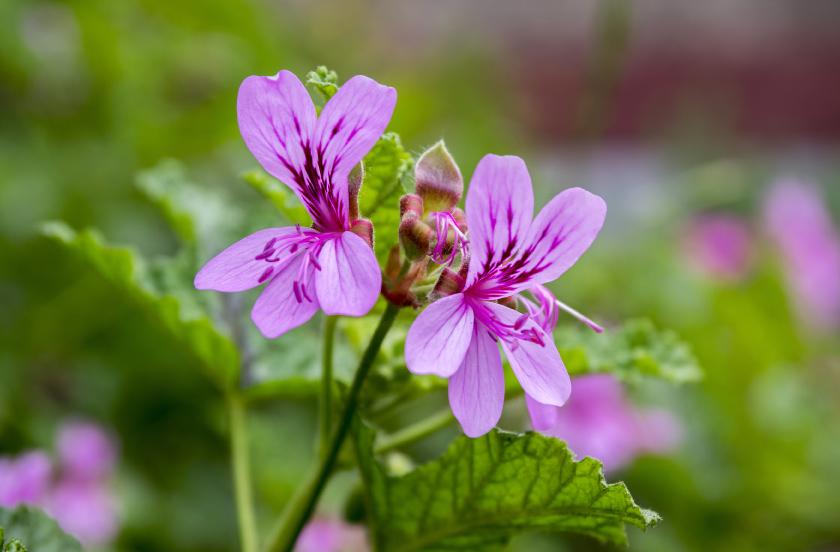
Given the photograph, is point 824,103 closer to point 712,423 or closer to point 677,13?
point 677,13

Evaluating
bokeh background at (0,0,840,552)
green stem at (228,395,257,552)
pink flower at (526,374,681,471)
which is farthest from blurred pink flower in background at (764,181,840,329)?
green stem at (228,395,257,552)

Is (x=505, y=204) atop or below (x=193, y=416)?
below

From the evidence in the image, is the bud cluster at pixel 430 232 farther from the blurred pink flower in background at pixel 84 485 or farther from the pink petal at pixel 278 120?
the blurred pink flower in background at pixel 84 485

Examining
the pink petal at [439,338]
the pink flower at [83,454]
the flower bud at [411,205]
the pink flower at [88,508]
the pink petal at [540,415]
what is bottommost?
the pink petal at [540,415]

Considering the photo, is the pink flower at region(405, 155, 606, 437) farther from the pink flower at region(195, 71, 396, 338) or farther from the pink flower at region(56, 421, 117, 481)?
the pink flower at region(56, 421, 117, 481)

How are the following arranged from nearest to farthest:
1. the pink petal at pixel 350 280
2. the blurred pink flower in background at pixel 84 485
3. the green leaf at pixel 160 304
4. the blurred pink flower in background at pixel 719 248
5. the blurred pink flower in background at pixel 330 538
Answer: the pink petal at pixel 350 280, the green leaf at pixel 160 304, the blurred pink flower in background at pixel 330 538, the blurred pink flower in background at pixel 84 485, the blurred pink flower in background at pixel 719 248

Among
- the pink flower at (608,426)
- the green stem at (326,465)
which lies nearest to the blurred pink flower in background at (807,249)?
the pink flower at (608,426)

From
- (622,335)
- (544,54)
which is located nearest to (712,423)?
(622,335)
